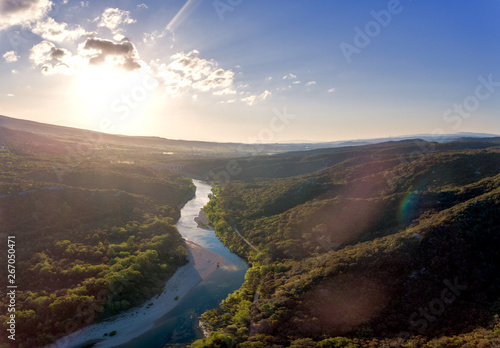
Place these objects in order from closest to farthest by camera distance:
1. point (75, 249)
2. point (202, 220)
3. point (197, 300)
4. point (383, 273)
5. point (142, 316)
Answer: point (383, 273) < point (142, 316) < point (197, 300) < point (75, 249) < point (202, 220)

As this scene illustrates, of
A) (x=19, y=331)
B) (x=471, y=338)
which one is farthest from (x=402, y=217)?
(x=19, y=331)

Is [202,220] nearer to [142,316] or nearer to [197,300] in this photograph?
[197,300]

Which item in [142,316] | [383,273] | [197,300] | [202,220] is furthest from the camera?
[202,220]

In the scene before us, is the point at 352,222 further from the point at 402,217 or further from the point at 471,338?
the point at 471,338

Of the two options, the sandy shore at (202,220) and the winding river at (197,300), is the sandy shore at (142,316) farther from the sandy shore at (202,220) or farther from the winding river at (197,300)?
the sandy shore at (202,220)

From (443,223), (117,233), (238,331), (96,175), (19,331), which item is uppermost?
(96,175)

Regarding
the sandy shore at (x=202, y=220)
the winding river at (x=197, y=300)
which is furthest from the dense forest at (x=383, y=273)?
the sandy shore at (x=202, y=220)

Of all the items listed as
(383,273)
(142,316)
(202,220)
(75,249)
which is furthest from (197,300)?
(202,220)
